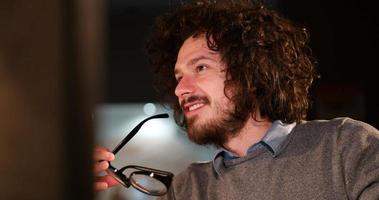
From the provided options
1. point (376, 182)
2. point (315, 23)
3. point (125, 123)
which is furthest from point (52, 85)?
point (125, 123)

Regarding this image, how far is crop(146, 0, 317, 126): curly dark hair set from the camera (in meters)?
1.37

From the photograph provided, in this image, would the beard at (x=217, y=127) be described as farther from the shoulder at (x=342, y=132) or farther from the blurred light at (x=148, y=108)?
the blurred light at (x=148, y=108)

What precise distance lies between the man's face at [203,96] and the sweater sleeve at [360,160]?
11.8 inches

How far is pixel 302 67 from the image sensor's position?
148 cm

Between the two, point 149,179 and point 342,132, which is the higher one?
point 342,132

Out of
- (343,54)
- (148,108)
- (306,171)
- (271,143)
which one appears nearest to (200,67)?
(271,143)

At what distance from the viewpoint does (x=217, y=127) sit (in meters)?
1.30

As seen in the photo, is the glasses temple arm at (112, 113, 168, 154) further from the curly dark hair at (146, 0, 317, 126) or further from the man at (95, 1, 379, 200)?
the curly dark hair at (146, 0, 317, 126)

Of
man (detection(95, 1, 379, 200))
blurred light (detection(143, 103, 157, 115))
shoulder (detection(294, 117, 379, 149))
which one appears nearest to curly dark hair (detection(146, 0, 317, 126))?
man (detection(95, 1, 379, 200))

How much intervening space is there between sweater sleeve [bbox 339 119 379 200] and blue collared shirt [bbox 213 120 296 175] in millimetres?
148

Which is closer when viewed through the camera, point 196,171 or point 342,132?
point 342,132

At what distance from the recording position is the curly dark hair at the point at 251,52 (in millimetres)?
1373

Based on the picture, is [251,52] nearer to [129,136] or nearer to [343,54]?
[129,136]

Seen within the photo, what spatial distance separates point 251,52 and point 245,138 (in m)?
0.25
